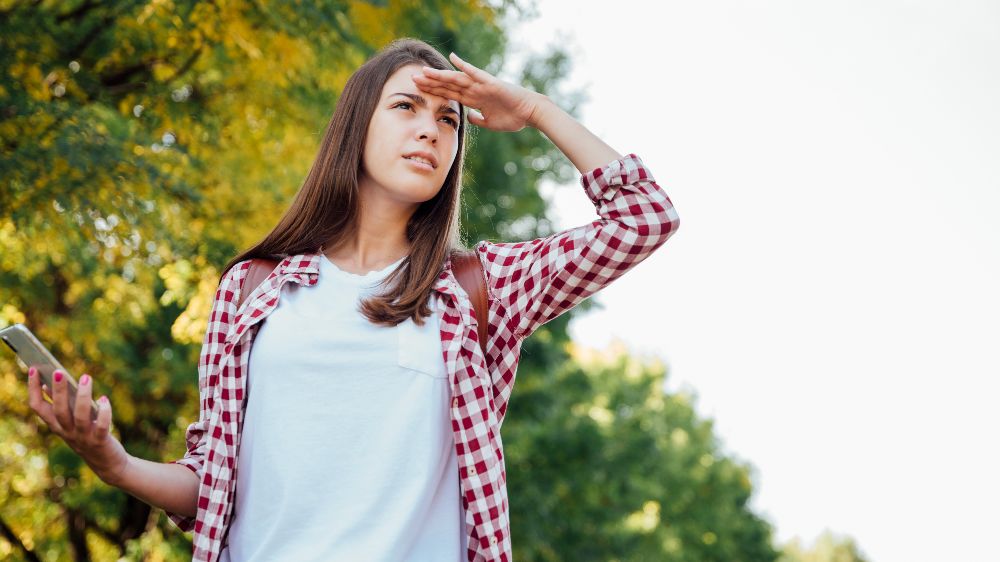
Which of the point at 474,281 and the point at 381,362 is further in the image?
the point at 474,281

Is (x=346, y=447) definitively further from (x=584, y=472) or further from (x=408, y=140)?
(x=584, y=472)

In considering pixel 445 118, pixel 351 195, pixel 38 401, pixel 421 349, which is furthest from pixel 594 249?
pixel 38 401

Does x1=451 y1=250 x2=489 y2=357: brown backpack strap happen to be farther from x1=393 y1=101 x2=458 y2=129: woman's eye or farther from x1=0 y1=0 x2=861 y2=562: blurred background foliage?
x1=0 y1=0 x2=861 y2=562: blurred background foliage

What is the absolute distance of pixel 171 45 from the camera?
253 inches

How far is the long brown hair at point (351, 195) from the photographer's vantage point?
2.34 m

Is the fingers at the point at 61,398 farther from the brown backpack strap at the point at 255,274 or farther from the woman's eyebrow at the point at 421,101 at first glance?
the woman's eyebrow at the point at 421,101

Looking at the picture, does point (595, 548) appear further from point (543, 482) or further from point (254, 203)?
point (254, 203)

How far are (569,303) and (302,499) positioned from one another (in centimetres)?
69

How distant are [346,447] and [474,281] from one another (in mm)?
495

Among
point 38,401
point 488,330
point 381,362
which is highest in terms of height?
point 488,330

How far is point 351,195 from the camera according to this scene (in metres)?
2.38

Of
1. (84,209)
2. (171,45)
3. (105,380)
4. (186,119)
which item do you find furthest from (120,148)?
(105,380)

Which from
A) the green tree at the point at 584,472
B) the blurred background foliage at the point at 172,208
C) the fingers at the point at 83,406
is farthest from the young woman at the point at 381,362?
the green tree at the point at 584,472

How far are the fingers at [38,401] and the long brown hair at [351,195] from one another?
0.58 meters
